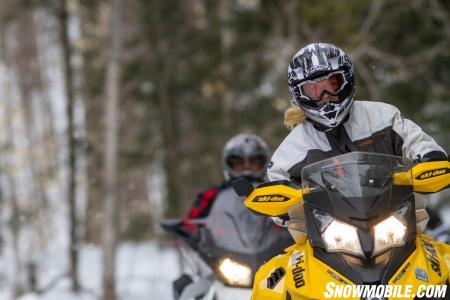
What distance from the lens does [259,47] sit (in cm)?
1562

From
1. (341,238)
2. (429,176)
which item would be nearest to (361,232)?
(341,238)

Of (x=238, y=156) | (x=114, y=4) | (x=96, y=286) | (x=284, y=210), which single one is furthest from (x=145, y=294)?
(x=284, y=210)

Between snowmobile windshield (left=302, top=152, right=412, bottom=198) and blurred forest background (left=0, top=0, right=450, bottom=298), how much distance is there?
25.5ft

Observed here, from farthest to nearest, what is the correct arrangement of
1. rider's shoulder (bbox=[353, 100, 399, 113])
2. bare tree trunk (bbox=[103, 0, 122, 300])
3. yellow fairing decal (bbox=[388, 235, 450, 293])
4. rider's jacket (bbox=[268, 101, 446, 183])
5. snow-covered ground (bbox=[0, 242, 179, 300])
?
snow-covered ground (bbox=[0, 242, 179, 300])
bare tree trunk (bbox=[103, 0, 122, 300])
rider's shoulder (bbox=[353, 100, 399, 113])
rider's jacket (bbox=[268, 101, 446, 183])
yellow fairing decal (bbox=[388, 235, 450, 293])

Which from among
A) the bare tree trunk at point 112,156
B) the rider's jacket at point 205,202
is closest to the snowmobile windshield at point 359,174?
the rider's jacket at point 205,202

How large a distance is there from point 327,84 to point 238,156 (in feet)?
9.57

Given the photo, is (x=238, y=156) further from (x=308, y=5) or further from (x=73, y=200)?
(x=308, y=5)

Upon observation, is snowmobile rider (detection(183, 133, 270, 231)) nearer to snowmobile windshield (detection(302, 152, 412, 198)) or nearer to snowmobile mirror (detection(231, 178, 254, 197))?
snowmobile mirror (detection(231, 178, 254, 197))

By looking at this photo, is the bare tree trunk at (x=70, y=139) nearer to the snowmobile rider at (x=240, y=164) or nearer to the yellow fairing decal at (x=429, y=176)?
the snowmobile rider at (x=240, y=164)

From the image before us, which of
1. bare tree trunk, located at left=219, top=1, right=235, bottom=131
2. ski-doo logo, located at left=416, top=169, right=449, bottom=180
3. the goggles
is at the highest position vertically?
bare tree trunk, located at left=219, top=1, right=235, bottom=131

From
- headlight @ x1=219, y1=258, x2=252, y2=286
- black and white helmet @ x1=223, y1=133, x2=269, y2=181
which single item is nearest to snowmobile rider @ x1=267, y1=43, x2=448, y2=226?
headlight @ x1=219, y1=258, x2=252, y2=286

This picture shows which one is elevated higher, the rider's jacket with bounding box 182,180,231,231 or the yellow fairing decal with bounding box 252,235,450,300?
the rider's jacket with bounding box 182,180,231,231

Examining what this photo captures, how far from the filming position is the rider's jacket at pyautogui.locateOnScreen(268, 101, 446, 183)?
421 centimetres

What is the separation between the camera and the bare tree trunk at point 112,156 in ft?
37.5
